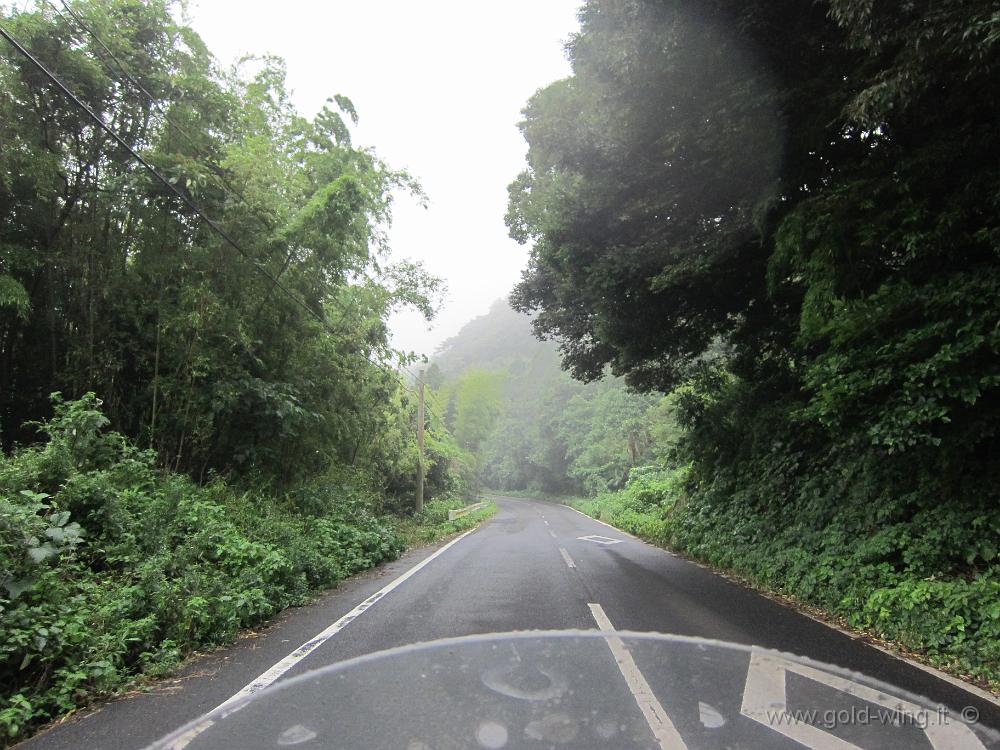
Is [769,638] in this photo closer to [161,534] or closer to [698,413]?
[161,534]

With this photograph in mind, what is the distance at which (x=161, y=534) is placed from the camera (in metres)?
6.20

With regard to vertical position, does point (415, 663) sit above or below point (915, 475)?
below

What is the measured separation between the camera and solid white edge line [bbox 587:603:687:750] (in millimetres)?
3039

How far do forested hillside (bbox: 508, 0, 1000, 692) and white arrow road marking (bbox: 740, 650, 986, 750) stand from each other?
1.30 metres

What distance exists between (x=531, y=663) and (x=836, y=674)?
90.3 inches

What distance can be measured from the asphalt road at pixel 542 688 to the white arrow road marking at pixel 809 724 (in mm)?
15

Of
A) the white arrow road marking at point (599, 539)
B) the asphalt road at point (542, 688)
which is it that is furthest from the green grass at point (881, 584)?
the white arrow road marking at point (599, 539)

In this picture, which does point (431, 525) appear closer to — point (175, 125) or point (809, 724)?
point (175, 125)

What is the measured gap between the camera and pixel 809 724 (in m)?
3.25

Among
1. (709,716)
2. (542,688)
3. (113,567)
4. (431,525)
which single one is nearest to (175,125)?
(113,567)

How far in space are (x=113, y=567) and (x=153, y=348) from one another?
14.2ft

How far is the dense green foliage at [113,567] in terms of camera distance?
3.95m

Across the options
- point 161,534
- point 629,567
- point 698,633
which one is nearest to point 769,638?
point 698,633

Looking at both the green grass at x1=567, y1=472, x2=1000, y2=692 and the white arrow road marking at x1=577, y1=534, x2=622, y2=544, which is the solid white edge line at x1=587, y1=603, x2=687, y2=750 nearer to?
the green grass at x1=567, y1=472, x2=1000, y2=692
